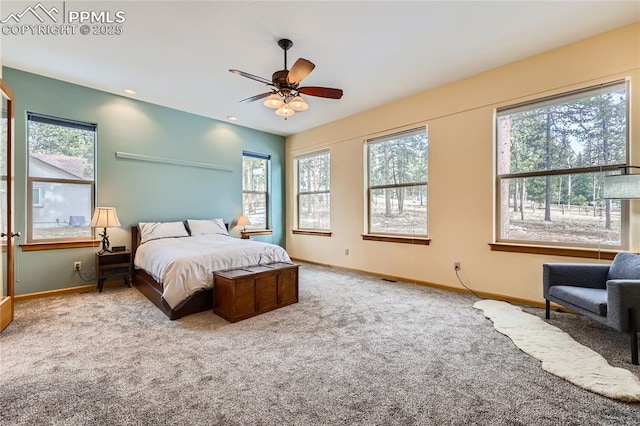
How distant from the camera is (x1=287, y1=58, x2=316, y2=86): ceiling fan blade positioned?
2523 mm

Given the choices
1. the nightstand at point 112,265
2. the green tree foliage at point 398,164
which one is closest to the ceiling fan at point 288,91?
the green tree foliage at point 398,164

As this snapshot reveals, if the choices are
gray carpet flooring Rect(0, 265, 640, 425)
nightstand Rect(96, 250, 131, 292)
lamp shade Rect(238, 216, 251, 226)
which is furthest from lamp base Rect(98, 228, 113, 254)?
lamp shade Rect(238, 216, 251, 226)

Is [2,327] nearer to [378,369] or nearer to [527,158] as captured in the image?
[378,369]

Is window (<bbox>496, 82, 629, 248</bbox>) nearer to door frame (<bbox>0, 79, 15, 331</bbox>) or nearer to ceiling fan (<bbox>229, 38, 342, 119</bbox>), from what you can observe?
ceiling fan (<bbox>229, 38, 342, 119</bbox>)

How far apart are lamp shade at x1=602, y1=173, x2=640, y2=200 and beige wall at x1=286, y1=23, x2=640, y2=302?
1.64 feet

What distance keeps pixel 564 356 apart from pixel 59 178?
5.96m

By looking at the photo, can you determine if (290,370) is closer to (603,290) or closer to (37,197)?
(603,290)

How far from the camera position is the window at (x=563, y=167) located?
9.70ft

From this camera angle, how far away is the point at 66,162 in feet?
13.4

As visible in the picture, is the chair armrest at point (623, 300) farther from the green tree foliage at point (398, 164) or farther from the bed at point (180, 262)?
the bed at point (180, 262)

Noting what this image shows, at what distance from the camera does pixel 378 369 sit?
6.69ft

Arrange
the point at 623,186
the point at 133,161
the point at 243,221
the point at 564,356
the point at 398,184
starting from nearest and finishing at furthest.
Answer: the point at 564,356, the point at 623,186, the point at 133,161, the point at 398,184, the point at 243,221

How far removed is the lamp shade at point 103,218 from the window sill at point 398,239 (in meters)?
3.82

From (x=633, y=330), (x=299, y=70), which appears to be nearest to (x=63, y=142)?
(x=299, y=70)
